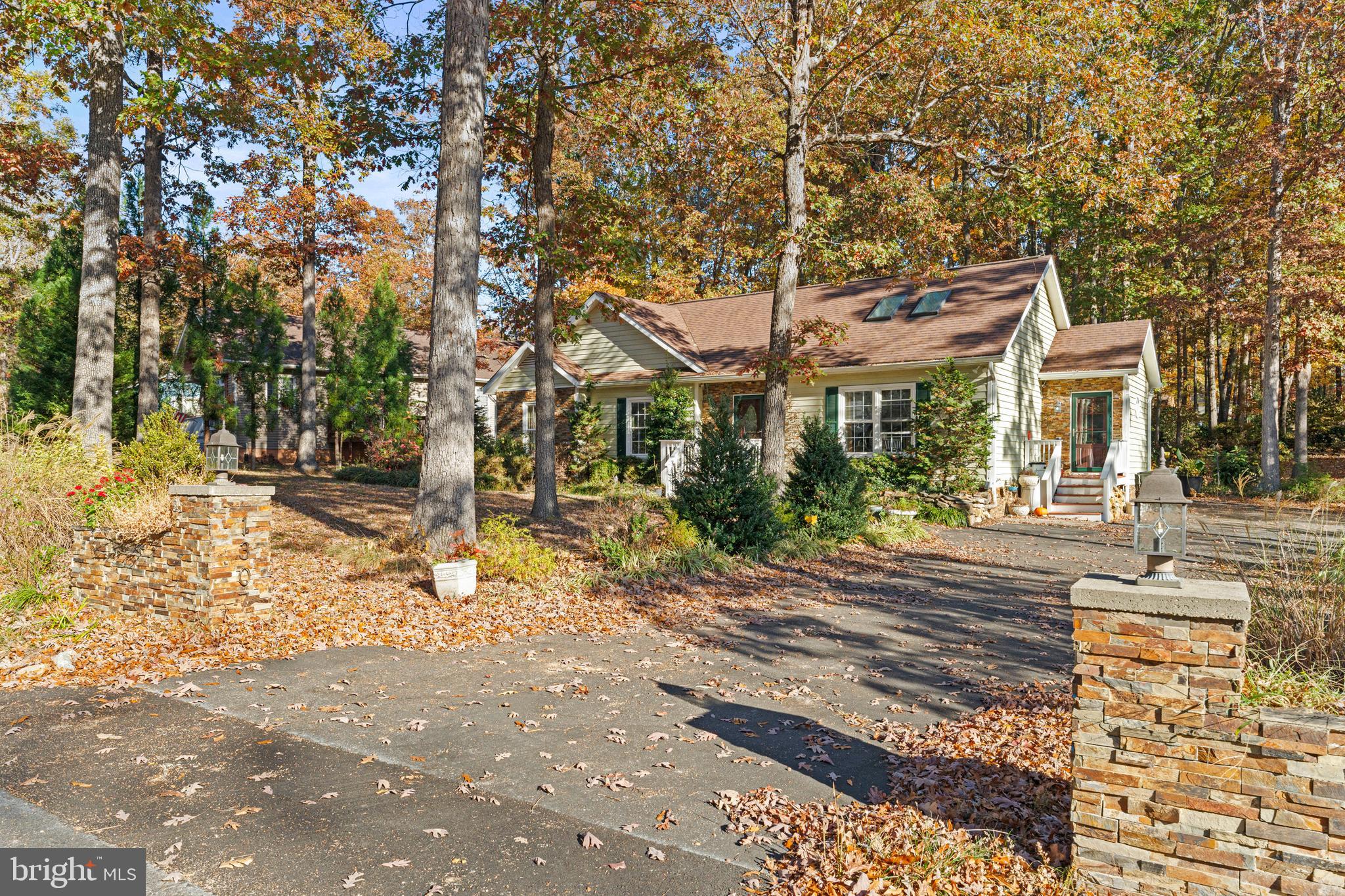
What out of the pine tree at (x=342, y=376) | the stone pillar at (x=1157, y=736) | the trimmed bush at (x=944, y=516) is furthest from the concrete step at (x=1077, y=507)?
the pine tree at (x=342, y=376)

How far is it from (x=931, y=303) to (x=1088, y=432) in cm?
529

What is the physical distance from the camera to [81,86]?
14.1 meters

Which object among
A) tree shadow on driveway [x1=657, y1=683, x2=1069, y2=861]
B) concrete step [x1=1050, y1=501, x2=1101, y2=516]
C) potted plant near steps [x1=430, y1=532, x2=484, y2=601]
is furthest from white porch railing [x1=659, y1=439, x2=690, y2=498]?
tree shadow on driveway [x1=657, y1=683, x2=1069, y2=861]

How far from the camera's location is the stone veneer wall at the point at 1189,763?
9.53 feet

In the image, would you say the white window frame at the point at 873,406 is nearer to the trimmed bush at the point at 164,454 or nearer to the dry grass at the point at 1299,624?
the dry grass at the point at 1299,624

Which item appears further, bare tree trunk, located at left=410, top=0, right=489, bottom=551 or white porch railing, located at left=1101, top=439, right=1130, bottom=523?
white porch railing, located at left=1101, top=439, right=1130, bottom=523

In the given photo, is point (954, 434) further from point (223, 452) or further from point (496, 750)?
point (496, 750)

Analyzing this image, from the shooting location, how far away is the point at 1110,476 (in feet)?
55.6

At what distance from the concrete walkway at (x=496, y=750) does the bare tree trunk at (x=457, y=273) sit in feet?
10.2

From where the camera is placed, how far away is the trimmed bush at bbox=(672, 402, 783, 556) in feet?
36.0

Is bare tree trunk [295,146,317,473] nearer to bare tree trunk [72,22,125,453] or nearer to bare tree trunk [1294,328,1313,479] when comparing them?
bare tree trunk [72,22,125,453]

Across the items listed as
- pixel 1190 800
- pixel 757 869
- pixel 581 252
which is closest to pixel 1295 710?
pixel 1190 800

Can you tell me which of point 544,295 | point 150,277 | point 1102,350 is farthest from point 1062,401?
point 150,277

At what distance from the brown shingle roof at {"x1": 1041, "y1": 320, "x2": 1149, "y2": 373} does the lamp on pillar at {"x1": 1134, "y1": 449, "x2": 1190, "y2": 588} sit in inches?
672
